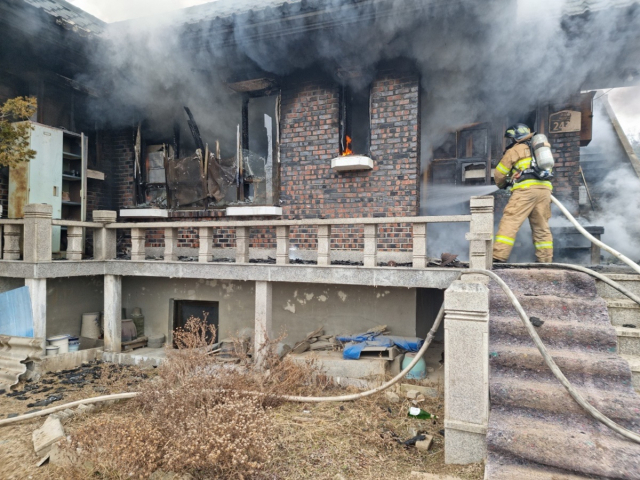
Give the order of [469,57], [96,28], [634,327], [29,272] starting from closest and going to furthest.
A: 1. [634,327]
2. [29,272]
3. [469,57]
4. [96,28]

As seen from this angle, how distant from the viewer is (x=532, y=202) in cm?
599

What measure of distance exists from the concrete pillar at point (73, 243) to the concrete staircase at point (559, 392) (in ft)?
22.2

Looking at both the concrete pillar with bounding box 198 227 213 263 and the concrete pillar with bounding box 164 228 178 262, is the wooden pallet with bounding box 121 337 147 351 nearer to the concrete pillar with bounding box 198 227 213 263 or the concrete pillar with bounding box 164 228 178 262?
the concrete pillar with bounding box 164 228 178 262

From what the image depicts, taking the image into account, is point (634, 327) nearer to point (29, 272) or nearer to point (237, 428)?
point (237, 428)

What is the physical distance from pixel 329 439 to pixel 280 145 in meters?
5.71

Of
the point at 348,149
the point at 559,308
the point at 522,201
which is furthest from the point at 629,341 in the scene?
the point at 348,149


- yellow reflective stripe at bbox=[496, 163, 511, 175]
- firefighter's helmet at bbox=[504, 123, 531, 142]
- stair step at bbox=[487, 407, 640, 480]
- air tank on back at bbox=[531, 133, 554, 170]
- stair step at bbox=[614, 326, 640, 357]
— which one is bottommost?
stair step at bbox=[487, 407, 640, 480]

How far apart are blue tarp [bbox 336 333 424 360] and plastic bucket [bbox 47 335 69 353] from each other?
4866mm

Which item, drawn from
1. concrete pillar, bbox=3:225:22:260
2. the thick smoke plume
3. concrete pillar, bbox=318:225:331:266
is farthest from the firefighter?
concrete pillar, bbox=3:225:22:260

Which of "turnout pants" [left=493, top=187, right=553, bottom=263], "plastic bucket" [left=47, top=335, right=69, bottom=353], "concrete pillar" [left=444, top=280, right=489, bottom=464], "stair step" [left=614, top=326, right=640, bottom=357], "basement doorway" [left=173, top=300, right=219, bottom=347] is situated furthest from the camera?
"basement doorway" [left=173, top=300, right=219, bottom=347]

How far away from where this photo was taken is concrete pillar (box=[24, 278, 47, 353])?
6.82 m

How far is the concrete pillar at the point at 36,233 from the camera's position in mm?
6781

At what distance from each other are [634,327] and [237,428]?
13.6 feet

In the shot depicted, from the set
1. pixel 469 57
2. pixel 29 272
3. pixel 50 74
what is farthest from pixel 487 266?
pixel 50 74
